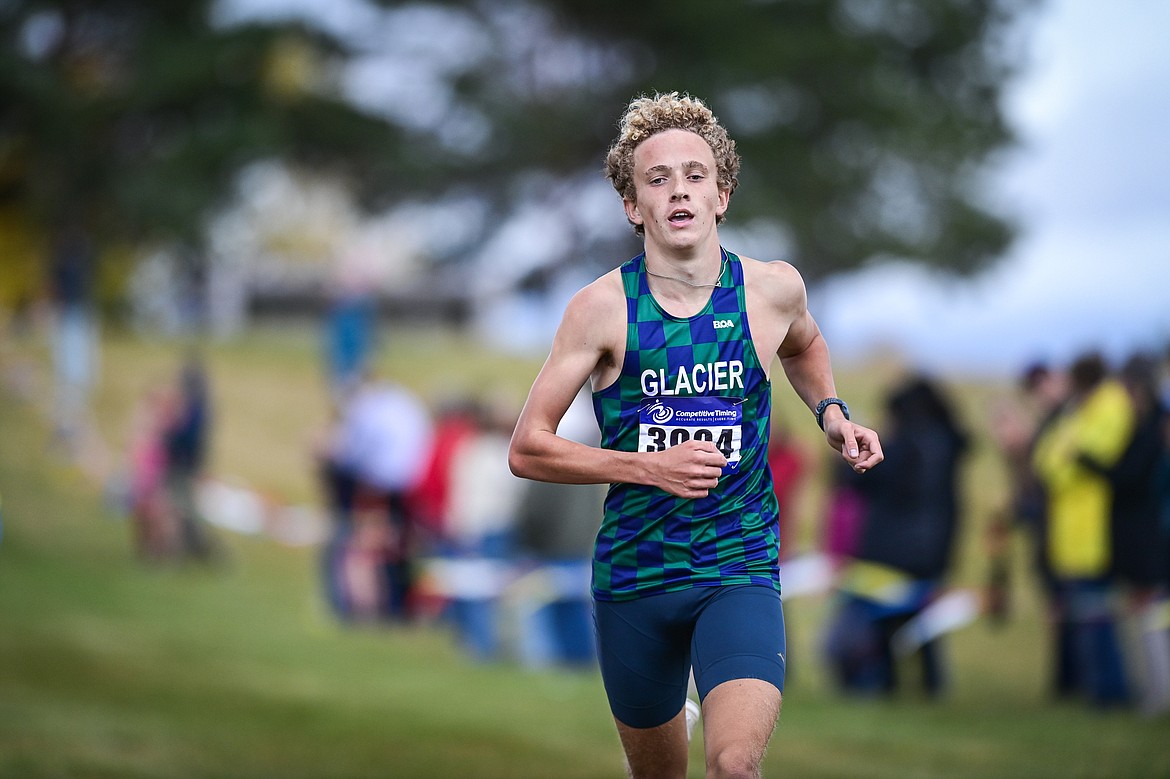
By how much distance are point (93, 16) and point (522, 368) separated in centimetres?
1101

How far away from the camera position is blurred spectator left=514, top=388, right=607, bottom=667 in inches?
507

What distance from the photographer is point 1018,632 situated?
52.5ft

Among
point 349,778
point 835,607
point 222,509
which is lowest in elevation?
point 349,778

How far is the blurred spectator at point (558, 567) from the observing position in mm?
12867

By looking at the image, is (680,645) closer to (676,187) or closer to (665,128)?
(676,187)

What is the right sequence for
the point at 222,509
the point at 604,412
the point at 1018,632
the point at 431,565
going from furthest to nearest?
the point at 222,509, the point at 1018,632, the point at 431,565, the point at 604,412

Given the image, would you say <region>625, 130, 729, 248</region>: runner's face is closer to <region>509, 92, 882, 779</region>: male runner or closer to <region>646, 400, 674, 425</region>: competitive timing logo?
<region>509, 92, 882, 779</region>: male runner

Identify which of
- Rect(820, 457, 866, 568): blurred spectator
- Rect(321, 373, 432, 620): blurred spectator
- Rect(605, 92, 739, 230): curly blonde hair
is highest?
Rect(321, 373, 432, 620): blurred spectator

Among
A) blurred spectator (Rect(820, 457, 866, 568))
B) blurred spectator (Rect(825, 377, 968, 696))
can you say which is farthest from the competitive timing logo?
blurred spectator (Rect(820, 457, 866, 568))

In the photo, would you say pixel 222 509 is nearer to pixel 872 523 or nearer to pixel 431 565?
pixel 431 565

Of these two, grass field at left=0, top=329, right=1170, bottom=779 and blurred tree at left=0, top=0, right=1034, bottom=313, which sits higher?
blurred tree at left=0, top=0, right=1034, bottom=313

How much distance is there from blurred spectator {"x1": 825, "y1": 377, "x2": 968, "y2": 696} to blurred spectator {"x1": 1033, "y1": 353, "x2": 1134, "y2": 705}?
0.77 meters

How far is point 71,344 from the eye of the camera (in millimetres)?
26453

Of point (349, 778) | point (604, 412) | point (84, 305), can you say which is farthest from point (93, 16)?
point (604, 412)
